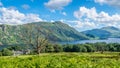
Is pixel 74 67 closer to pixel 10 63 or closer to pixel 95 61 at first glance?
pixel 95 61

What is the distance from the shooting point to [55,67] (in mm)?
13016

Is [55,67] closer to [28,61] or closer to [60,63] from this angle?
[60,63]

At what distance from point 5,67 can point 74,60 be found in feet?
A: 11.3

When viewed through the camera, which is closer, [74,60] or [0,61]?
[74,60]

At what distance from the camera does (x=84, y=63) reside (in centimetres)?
1352

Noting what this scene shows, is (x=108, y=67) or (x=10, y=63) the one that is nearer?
(x=108, y=67)

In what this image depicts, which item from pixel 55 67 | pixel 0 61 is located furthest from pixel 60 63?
pixel 0 61

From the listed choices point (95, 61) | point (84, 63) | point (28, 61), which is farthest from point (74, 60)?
point (28, 61)

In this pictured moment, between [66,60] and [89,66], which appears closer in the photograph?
[89,66]

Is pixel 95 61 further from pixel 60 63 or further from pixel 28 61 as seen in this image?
pixel 28 61

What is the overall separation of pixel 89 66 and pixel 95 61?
164 cm

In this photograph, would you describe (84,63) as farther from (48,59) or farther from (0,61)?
(0,61)

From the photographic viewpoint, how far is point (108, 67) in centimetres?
1305

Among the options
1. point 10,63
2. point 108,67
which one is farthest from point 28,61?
point 108,67
